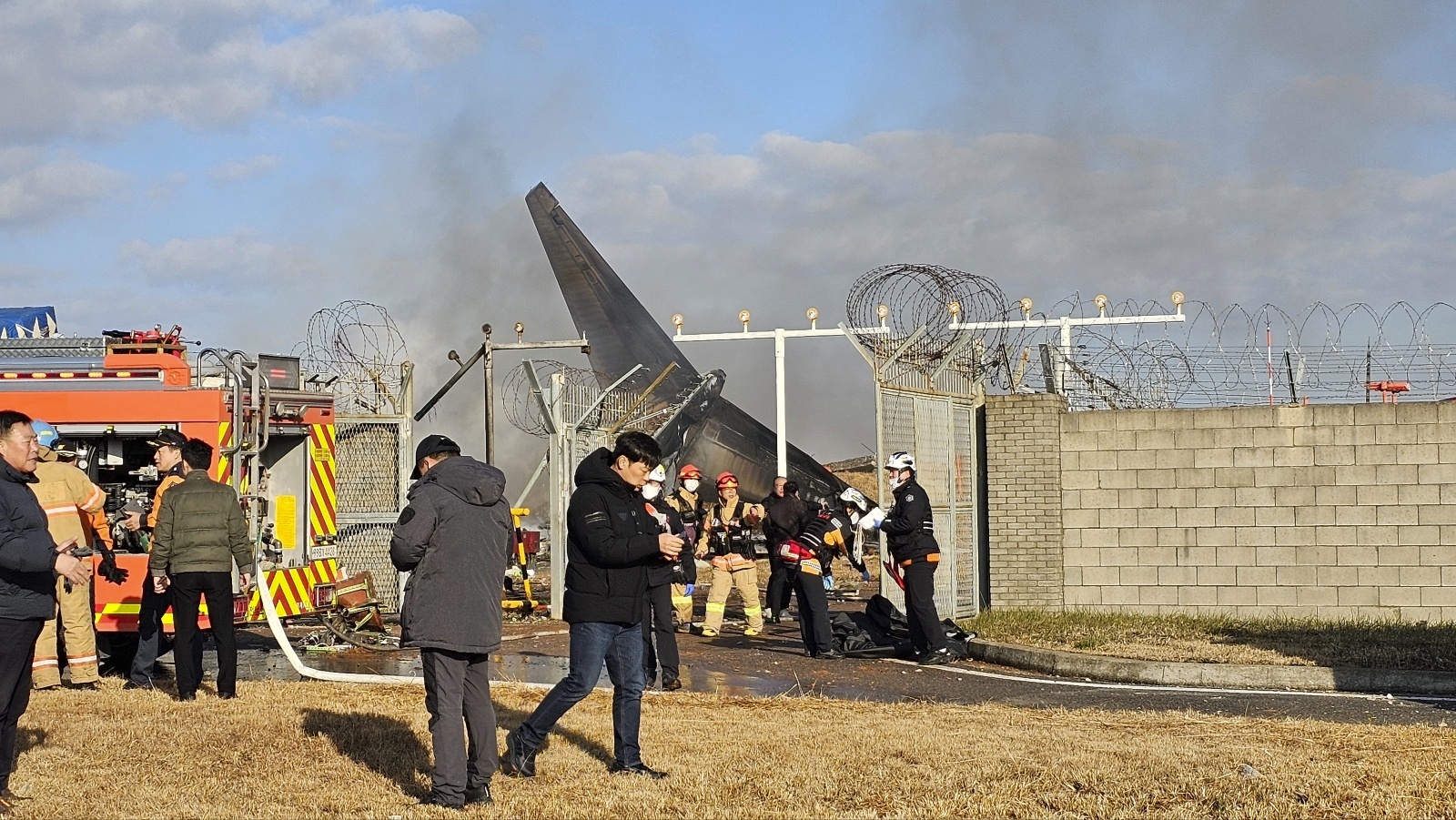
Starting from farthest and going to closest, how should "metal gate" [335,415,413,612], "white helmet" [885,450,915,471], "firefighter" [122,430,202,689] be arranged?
"metal gate" [335,415,413,612] → "white helmet" [885,450,915,471] → "firefighter" [122,430,202,689]

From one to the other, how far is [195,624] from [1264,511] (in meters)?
10.2

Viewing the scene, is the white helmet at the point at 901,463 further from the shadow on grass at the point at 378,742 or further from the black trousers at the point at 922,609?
the shadow on grass at the point at 378,742

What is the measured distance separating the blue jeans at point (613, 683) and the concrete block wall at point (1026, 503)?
9.25 m

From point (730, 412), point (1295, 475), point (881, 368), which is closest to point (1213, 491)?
point (1295, 475)

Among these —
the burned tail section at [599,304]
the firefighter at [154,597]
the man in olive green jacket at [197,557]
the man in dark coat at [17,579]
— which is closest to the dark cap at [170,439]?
the firefighter at [154,597]

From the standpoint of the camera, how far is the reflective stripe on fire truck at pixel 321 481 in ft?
47.9

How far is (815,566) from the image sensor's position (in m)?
13.2

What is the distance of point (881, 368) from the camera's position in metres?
15.1

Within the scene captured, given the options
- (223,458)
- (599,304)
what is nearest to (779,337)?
(599,304)

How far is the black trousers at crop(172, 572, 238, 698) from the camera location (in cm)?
992

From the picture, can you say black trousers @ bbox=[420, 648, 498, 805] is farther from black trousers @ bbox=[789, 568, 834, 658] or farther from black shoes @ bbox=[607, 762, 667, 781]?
black trousers @ bbox=[789, 568, 834, 658]

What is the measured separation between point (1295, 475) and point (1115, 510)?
1.76 m

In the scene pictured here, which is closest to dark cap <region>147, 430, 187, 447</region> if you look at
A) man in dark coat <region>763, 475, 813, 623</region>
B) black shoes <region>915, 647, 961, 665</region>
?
man in dark coat <region>763, 475, 813, 623</region>

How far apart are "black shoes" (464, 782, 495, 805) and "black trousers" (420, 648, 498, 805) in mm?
17
